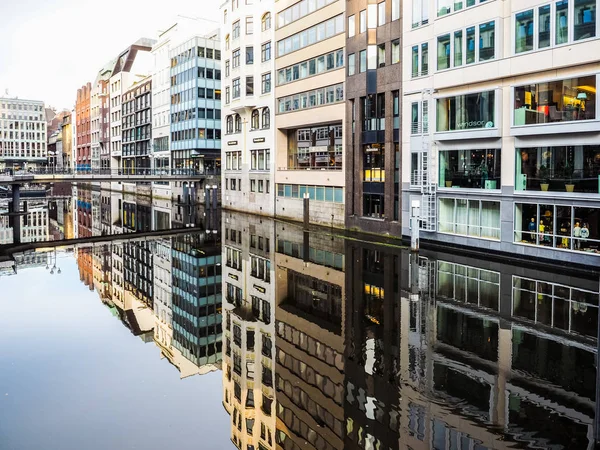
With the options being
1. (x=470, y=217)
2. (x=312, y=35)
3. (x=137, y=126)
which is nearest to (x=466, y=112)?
(x=470, y=217)

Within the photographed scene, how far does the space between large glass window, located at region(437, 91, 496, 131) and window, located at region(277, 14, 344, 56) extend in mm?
13837

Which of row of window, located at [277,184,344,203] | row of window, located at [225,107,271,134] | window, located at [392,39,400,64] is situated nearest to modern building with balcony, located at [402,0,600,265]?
window, located at [392,39,400,64]

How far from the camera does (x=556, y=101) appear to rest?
27.4 metres

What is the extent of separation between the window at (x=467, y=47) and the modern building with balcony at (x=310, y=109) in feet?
37.6

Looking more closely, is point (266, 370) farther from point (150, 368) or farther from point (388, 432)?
point (388, 432)

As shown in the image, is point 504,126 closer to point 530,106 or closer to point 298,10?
point 530,106

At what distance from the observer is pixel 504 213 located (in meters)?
30.1

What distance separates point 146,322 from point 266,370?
7.35m

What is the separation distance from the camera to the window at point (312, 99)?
Result: 44.8 metres

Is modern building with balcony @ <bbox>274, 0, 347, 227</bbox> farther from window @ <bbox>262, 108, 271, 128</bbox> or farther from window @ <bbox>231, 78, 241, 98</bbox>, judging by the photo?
window @ <bbox>231, 78, 241, 98</bbox>

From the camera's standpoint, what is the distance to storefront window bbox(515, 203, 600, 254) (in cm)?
2589

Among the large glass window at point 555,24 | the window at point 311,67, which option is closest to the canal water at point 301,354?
the large glass window at point 555,24

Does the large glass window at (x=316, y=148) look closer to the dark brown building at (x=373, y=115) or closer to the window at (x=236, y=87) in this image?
the dark brown building at (x=373, y=115)

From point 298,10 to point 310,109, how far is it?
9469 millimetres
